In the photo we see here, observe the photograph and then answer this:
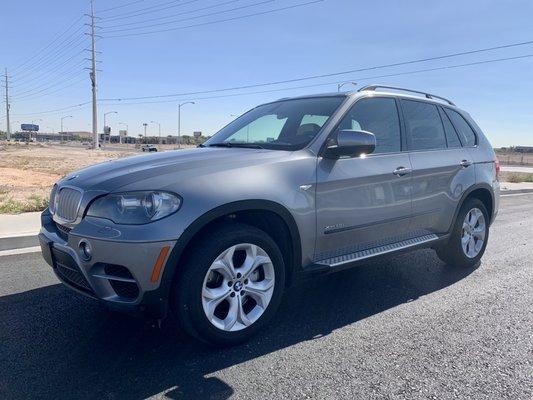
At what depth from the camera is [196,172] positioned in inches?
126

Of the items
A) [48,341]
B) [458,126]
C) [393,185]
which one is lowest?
[48,341]

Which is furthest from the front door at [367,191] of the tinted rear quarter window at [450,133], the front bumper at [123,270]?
the front bumper at [123,270]

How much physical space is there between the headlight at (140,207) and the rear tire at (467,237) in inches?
133

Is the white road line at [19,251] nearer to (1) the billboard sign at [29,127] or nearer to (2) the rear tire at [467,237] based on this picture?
(2) the rear tire at [467,237]

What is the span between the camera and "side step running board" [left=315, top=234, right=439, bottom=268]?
12.3 feet

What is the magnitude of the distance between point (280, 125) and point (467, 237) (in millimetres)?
2566

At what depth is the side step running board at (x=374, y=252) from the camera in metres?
3.76

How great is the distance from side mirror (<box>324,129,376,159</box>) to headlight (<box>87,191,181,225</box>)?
138 centimetres

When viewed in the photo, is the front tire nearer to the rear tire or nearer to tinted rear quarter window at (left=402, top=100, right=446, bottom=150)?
tinted rear quarter window at (left=402, top=100, right=446, bottom=150)

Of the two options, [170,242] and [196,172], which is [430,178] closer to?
[196,172]

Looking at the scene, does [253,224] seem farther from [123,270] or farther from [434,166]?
[434,166]

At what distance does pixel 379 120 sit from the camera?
4.46 meters

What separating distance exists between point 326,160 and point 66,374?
2.35 meters

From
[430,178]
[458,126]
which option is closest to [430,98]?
[458,126]
